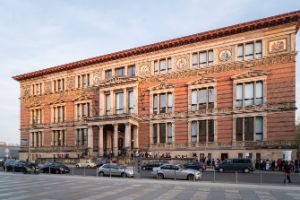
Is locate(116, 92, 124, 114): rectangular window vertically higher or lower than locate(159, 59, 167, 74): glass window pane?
lower

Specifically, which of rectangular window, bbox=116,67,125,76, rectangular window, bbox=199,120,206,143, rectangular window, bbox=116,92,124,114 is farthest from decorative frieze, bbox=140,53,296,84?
rectangular window, bbox=199,120,206,143

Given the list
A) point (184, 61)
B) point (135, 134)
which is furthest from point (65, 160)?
point (184, 61)

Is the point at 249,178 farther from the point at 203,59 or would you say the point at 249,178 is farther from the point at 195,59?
the point at 195,59

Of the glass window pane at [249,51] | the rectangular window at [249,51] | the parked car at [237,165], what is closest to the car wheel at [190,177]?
the parked car at [237,165]

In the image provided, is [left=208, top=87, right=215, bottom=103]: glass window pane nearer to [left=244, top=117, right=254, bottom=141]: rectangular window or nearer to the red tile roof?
[left=244, top=117, right=254, bottom=141]: rectangular window

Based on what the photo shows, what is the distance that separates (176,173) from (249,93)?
1878 centimetres

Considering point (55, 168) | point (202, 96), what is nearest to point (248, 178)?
point (202, 96)

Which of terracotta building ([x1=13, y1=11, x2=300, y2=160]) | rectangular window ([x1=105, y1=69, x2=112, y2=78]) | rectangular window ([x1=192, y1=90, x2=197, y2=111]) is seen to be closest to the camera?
terracotta building ([x1=13, y1=11, x2=300, y2=160])

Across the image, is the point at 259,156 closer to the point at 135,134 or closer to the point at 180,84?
the point at 180,84

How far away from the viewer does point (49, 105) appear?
63.3 meters

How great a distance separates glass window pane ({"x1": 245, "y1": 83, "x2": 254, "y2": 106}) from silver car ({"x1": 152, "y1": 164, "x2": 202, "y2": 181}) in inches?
681

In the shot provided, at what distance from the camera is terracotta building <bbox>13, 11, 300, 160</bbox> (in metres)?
39.3

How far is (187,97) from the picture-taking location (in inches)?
1827

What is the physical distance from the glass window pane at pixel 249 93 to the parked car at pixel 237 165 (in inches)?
378
